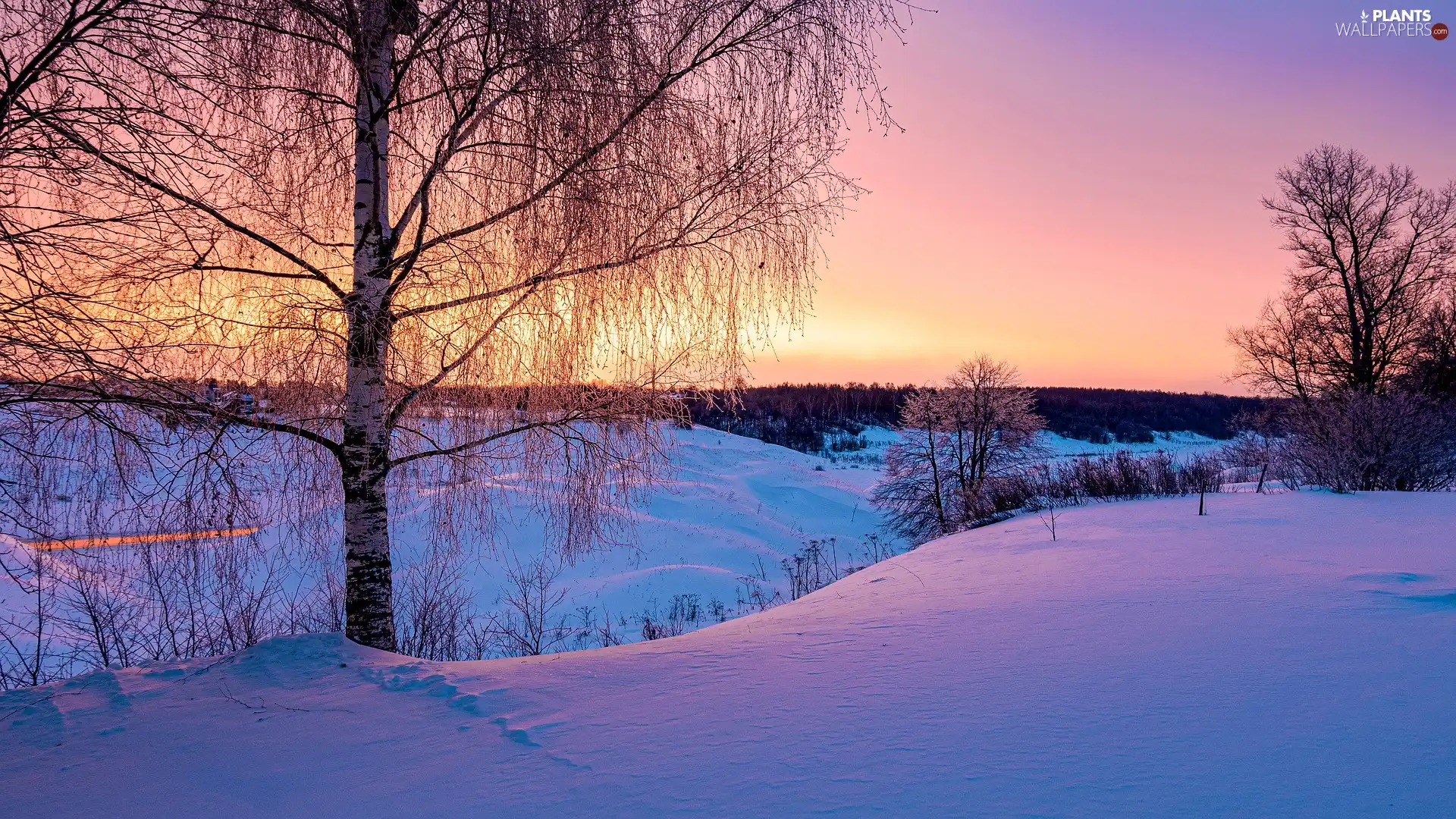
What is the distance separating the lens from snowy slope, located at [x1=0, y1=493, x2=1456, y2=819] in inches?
89.7

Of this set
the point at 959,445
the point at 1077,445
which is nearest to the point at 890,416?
the point at 1077,445

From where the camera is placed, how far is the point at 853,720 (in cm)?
291

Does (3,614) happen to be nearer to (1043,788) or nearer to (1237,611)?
(1043,788)

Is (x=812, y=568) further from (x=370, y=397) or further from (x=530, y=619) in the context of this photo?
(x=370, y=397)

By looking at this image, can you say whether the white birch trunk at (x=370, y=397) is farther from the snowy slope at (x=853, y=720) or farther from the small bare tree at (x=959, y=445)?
the small bare tree at (x=959, y=445)

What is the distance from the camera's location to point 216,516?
408 cm

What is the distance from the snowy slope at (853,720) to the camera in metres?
2.28

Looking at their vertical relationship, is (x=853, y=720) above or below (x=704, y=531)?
above

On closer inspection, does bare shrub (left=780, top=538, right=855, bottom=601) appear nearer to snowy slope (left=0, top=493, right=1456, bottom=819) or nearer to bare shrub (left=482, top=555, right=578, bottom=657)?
bare shrub (left=482, top=555, right=578, bottom=657)

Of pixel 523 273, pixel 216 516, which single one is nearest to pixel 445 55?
pixel 523 273

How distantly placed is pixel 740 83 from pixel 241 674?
476 centimetres

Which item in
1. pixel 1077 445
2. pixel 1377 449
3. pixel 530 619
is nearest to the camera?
pixel 530 619

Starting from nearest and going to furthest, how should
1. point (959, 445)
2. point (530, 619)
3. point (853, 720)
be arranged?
point (853, 720)
point (530, 619)
point (959, 445)

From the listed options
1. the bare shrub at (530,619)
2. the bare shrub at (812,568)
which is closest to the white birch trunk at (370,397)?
the bare shrub at (530,619)
